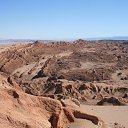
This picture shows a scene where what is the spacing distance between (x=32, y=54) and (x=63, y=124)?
4126 cm

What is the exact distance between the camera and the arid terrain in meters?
10.9

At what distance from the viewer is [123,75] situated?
36312mm

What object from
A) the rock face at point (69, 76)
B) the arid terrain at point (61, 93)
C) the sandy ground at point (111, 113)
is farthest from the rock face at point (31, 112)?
the rock face at point (69, 76)

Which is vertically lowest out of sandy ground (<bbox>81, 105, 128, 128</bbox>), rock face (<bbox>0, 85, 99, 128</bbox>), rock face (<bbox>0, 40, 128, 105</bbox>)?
rock face (<bbox>0, 40, 128, 105</bbox>)

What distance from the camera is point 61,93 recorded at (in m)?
26.0

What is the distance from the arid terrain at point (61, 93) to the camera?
10938 mm

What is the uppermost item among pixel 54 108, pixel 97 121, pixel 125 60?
pixel 54 108

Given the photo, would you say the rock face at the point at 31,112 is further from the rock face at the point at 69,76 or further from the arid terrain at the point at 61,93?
the rock face at the point at 69,76

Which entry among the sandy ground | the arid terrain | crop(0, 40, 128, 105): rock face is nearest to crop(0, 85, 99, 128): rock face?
the arid terrain

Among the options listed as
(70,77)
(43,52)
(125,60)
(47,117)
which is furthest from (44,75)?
(47,117)

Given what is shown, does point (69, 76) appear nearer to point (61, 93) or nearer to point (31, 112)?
point (61, 93)

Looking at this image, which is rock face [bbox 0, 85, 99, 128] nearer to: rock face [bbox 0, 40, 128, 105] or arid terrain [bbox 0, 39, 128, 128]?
arid terrain [bbox 0, 39, 128, 128]

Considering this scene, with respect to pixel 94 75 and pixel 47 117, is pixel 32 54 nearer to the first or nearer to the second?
pixel 94 75

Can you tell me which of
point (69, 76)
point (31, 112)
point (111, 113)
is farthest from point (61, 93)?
point (31, 112)
